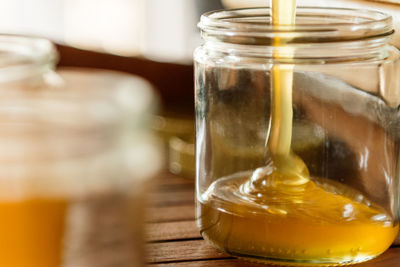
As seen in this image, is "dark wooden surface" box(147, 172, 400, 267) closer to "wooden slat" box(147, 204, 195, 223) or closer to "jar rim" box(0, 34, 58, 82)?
"wooden slat" box(147, 204, 195, 223)

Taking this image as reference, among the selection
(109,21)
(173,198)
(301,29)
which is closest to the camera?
(301,29)

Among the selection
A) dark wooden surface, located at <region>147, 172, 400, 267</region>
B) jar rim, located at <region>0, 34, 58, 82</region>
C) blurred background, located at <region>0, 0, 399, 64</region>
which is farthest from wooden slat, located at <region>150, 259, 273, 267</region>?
blurred background, located at <region>0, 0, 399, 64</region>

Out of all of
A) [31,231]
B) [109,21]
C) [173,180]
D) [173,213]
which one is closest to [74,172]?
[31,231]

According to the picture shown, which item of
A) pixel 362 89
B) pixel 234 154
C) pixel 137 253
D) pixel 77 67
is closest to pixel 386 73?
pixel 362 89

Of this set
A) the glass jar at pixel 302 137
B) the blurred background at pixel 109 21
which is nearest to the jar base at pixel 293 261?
the glass jar at pixel 302 137

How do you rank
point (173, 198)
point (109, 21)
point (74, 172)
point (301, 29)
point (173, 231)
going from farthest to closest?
point (109, 21) < point (173, 198) < point (173, 231) < point (301, 29) < point (74, 172)

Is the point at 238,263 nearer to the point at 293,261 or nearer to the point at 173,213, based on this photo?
the point at 293,261
